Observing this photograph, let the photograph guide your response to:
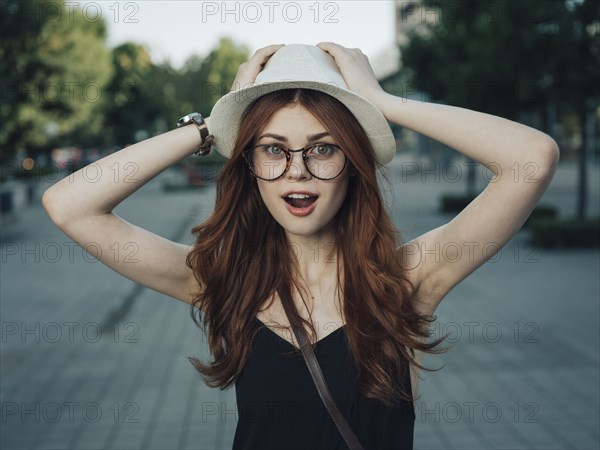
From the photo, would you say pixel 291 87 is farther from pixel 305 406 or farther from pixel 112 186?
pixel 305 406

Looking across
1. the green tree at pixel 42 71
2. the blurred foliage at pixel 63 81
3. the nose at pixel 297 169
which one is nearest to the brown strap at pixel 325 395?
the nose at pixel 297 169

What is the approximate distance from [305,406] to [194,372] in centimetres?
415

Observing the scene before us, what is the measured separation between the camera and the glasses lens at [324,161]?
1.96 metres

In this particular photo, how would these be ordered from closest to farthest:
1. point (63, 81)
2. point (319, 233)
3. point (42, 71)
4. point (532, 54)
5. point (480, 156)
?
point (480, 156) → point (319, 233) → point (532, 54) → point (42, 71) → point (63, 81)

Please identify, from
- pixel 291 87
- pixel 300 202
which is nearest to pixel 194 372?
pixel 300 202

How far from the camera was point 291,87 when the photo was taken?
6.40 feet

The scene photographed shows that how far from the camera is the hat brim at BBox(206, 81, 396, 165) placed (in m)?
1.91

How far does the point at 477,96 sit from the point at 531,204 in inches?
530

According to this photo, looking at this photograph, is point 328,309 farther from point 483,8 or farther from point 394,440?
point 483,8

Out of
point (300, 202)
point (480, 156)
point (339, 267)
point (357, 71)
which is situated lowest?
point (339, 267)

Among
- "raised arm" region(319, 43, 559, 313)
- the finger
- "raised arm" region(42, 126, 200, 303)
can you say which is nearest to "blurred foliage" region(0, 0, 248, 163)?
"raised arm" region(42, 126, 200, 303)

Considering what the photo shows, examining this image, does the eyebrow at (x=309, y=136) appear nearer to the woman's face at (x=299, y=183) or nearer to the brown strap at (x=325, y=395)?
the woman's face at (x=299, y=183)

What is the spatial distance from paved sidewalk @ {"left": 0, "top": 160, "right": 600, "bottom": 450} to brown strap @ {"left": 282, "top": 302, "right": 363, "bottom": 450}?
0.59 meters

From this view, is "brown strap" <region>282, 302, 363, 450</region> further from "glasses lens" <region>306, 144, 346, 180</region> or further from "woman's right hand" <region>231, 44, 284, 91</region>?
"woman's right hand" <region>231, 44, 284, 91</region>
